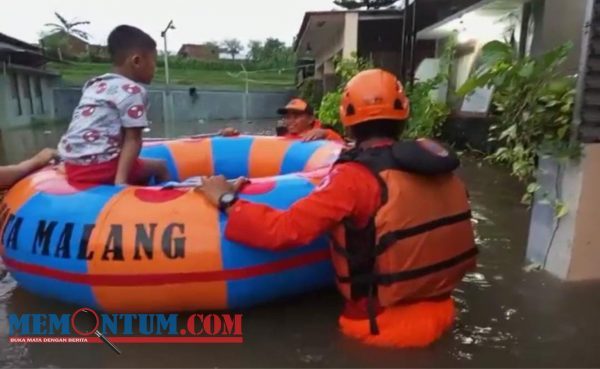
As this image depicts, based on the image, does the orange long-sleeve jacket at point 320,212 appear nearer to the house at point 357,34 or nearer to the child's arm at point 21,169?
the child's arm at point 21,169

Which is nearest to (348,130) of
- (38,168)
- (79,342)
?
(79,342)

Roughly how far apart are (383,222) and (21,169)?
229 centimetres

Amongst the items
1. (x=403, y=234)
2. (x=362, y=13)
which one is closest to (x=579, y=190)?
(x=403, y=234)

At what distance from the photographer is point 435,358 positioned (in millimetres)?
2199

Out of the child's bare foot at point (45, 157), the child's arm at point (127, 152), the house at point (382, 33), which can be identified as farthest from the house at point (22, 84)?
the child's arm at point (127, 152)

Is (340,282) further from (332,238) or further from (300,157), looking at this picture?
(300,157)

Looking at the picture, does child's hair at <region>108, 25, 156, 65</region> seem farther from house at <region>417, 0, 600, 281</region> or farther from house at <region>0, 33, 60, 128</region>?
house at <region>0, 33, 60, 128</region>

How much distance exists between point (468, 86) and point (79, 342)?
257 centimetres

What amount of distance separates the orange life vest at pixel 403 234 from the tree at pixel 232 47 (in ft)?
174

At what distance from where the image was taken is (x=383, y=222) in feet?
6.87

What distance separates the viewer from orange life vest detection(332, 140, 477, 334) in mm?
2105

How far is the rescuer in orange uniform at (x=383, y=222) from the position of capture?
2.09 metres

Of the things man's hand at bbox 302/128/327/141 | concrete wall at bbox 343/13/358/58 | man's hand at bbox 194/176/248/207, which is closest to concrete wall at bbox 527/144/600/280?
man's hand at bbox 302/128/327/141

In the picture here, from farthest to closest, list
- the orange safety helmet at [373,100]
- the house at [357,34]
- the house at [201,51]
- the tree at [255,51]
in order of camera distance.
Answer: the house at [201,51] < the tree at [255,51] < the house at [357,34] < the orange safety helmet at [373,100]
